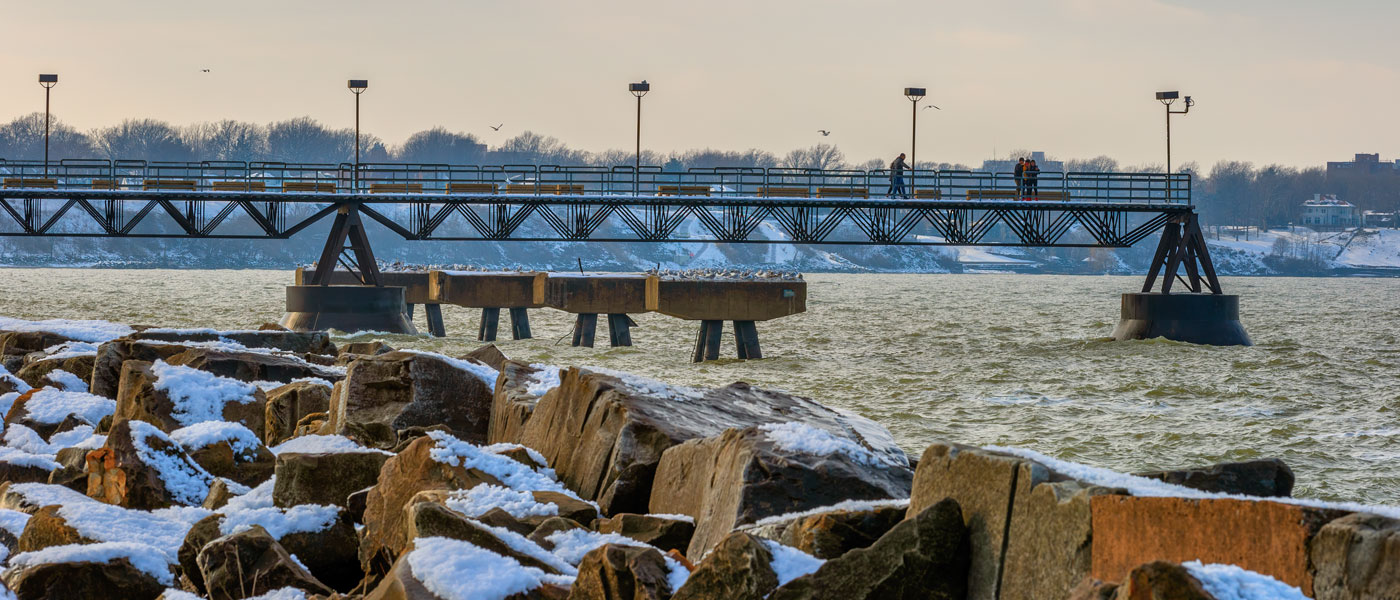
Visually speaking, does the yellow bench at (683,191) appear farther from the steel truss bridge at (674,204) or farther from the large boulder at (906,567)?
the large boulder at (906,567)

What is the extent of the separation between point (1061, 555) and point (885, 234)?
39.5m

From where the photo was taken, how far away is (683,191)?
46.2 meters

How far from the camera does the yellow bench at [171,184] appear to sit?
46.1 meters

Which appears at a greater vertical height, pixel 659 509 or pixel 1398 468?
pixel 659 509

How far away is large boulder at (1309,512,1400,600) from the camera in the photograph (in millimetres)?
4832

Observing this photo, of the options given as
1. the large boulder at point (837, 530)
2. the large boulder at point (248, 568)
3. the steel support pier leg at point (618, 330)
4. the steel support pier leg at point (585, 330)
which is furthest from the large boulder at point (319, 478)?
the steel support pier leg at point (585, 330)

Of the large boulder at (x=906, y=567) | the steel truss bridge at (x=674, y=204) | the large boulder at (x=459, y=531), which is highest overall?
the steel truss bridge at (x=674, y=204)

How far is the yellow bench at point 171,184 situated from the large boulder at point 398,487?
128 feet

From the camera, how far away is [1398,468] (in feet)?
72.6

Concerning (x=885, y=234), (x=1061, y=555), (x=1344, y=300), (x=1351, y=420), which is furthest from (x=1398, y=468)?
(x=1344, y=300)

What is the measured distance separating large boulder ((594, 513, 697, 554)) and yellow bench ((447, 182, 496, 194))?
123ft

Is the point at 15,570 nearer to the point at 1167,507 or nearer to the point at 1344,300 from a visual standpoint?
the point at 1167,507

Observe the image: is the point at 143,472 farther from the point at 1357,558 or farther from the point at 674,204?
the point at 674,204

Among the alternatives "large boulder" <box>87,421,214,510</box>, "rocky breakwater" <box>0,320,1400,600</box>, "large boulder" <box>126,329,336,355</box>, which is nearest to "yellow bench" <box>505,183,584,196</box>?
"large boulder" <box>126,329,336,355</box>
